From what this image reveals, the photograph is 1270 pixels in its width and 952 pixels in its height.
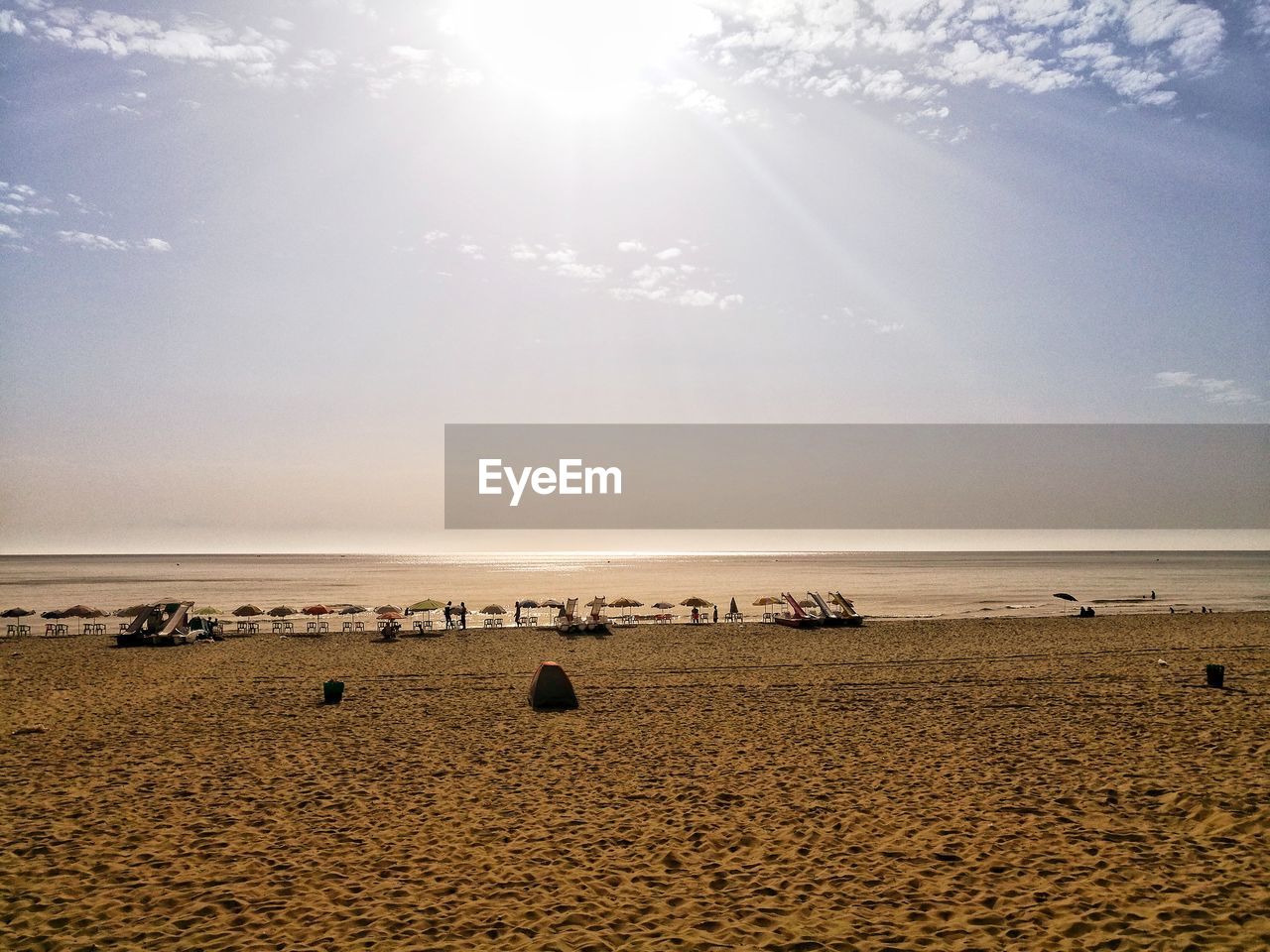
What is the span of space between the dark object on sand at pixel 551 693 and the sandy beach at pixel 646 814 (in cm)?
61

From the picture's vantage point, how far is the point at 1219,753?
1207cm

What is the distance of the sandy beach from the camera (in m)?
7.09

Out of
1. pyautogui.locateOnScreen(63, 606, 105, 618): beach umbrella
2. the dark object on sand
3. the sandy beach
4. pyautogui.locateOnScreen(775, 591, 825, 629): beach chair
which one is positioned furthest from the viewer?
pyautogui.locateOnScreen(775, 591, 825, 629): beach chair

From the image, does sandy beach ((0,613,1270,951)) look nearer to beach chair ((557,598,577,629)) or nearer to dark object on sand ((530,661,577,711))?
dark object on sand ((530,661,577,711))

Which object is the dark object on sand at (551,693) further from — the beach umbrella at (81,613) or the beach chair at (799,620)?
the beach umbrella at (81,613)

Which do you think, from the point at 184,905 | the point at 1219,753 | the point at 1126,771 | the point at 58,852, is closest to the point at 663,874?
the point at 184,905

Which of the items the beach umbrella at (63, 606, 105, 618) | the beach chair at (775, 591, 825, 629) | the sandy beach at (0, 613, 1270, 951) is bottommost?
the beach chair at (775, 591, 825, 629)

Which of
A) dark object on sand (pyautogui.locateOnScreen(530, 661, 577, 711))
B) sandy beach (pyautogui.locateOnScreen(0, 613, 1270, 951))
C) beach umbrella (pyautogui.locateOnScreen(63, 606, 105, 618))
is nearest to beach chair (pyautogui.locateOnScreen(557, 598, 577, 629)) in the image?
sandy beach (pyautogui.locateOnScreen(0, 613, 1270, 951))

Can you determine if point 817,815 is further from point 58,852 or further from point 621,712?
point 58,852

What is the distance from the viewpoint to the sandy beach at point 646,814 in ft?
23.3

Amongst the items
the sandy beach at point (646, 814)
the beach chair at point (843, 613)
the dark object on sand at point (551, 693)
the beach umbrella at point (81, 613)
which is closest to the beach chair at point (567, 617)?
the beach chair at point (843, 613)

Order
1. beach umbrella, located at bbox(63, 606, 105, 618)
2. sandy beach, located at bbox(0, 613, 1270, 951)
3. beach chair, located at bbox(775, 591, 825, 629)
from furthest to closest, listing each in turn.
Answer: beach chair, located at bbox(775, 591, 825, 629)
beach umbrella, located at bbox(63, 606, 105, 618)
sandy beach, located at bbox(0, 613, 1270, 951)

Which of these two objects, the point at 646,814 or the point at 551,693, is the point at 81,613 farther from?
the point at 646,814

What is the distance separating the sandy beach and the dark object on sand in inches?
24.1
